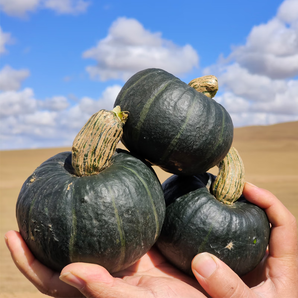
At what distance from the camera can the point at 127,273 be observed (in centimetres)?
325

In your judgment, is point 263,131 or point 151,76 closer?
point 151,76

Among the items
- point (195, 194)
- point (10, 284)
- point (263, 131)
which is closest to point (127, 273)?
point (195, 194)

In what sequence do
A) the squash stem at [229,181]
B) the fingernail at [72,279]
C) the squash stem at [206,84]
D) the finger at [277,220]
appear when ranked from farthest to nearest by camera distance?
the finger at [277,220]
the squash stem at [229,181]
the squash stem at [206,84]
the fingernail at [72,279]

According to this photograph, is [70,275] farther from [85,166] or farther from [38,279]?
[85,166]

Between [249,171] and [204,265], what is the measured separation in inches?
913

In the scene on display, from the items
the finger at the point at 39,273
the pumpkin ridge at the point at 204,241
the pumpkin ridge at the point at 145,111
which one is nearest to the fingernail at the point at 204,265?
the pumpkin ridge at the point at 204,241

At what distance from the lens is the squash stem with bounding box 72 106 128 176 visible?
2734mm

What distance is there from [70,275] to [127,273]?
3.26 feet

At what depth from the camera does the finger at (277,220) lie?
346 centimetres

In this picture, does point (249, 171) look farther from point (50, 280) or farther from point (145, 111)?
point (50, 280)

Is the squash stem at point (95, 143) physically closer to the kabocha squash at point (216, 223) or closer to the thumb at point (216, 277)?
the kabocha squash at point (216, 223)

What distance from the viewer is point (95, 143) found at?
2.74m

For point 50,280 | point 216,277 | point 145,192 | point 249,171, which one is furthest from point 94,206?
point 249,171

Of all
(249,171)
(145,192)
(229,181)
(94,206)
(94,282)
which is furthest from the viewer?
(249,171)
